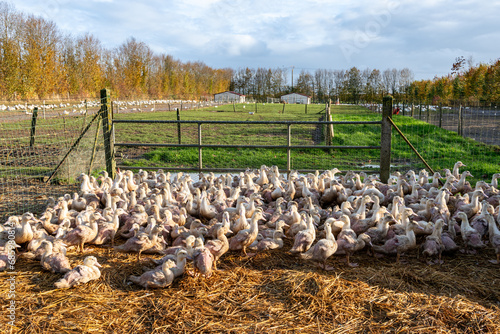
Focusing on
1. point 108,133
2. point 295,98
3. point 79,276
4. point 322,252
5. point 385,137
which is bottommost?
point 79,276

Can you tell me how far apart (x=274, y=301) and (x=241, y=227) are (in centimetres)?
185

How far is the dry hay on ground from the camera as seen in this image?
12.0ft

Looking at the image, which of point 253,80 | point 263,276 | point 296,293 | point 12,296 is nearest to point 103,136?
point 12,296

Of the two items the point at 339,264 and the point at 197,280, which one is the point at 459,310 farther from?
the point at 197,280

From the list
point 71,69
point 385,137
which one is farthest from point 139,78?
point 385,137

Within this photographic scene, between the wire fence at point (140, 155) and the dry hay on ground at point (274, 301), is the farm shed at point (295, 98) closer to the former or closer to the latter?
the wire fence at point (140, 155)

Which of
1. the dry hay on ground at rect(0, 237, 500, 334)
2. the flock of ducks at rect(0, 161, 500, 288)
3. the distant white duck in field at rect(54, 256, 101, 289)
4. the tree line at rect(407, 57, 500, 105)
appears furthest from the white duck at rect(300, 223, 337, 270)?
the tree line at rect(407, 57, 500, 105)

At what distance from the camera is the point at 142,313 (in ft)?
12.6

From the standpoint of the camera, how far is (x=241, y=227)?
19.0 feet

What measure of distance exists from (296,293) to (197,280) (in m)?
1.19

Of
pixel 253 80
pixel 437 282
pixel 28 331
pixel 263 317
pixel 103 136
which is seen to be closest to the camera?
pixel 28 331

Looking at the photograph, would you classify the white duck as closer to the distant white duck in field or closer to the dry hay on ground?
the dry hay on ground

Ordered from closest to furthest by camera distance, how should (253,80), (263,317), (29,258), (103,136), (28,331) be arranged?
(28,331), (263,317), (29,258), (103,136), (253,80)

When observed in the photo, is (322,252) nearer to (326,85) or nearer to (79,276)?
(79,276)
